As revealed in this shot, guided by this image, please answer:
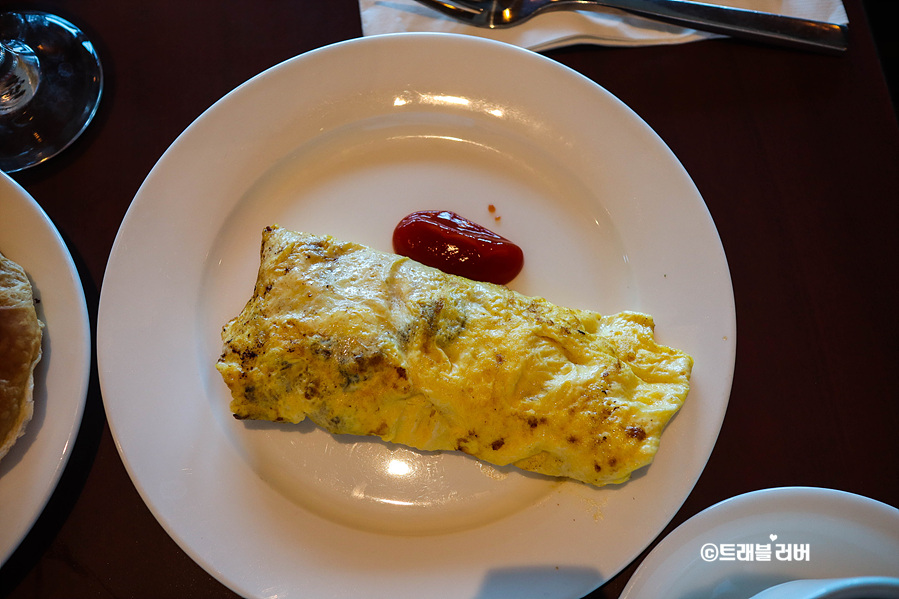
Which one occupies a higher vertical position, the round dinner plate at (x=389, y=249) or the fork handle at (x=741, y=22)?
the fork handle at (x=741, y=22)

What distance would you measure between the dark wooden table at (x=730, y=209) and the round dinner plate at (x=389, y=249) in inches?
13.1

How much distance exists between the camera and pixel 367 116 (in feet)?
9.82

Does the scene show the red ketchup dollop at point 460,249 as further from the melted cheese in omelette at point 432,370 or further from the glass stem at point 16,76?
the glass stem at point 16,76

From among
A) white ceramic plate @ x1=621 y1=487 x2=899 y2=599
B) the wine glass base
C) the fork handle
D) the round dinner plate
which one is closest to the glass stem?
the wine glass base

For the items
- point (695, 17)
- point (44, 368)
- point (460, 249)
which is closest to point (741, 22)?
point (695, 17)

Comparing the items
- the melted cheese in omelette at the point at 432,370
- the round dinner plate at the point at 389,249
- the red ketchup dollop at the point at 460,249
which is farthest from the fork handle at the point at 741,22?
the melted cheese in omelette at the point at 432,370

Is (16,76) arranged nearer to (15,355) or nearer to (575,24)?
(15,355)

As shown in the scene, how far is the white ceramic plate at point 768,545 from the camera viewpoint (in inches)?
79.9

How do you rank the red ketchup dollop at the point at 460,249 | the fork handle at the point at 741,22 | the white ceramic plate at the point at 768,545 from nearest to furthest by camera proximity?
the white ceramic plate at the point at 768,545 → the red ketchup dollop at the point at 460,249 → the fork handle at the point at 741,22

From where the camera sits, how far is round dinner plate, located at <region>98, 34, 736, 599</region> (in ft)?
7.88

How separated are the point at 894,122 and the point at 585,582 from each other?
9.50 ft

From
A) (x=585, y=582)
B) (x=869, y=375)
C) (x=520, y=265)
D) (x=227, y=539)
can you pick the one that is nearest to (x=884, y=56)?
(x=869, y=375)

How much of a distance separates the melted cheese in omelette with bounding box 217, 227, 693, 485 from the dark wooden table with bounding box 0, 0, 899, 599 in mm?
657

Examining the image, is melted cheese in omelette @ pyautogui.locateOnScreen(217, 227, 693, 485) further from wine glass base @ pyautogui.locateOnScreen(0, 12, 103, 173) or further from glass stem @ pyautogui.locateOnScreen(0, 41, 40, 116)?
glass stem @ pyautogui.locateOnScreen(0, 41, 40, 116)
